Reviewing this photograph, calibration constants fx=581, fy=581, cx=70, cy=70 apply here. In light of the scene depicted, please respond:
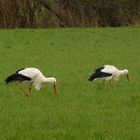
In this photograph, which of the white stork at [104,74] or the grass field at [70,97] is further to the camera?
the white stork at [104,74]

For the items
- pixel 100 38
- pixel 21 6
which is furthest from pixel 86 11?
pixel 100 38

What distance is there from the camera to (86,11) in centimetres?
3597

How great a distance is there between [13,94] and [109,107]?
2663mm

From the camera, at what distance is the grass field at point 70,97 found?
941 centimetres

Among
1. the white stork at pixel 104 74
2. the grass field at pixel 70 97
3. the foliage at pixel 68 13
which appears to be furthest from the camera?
the foliage at pixel 68 13

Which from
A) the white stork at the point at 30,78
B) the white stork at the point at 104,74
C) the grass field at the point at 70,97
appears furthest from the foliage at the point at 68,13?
the white stork at the point at 30,78

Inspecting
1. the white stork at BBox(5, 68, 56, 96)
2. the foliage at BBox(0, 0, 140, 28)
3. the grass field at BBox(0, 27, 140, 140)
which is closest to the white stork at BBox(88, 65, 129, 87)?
the grass field at BBox(0, 27, 140, 140)

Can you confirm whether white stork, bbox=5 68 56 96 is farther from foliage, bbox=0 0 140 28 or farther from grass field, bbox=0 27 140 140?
foliage, bbox=0 0 140 28

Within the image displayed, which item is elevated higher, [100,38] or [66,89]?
[100,38]

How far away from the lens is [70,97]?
12906mm

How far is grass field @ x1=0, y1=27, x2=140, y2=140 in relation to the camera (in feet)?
30.9

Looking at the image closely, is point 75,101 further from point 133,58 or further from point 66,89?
point 133,58

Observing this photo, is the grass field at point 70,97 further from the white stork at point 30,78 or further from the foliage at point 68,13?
the foliage at point 68,13

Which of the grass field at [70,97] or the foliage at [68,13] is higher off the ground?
the foliage at [68,13]
